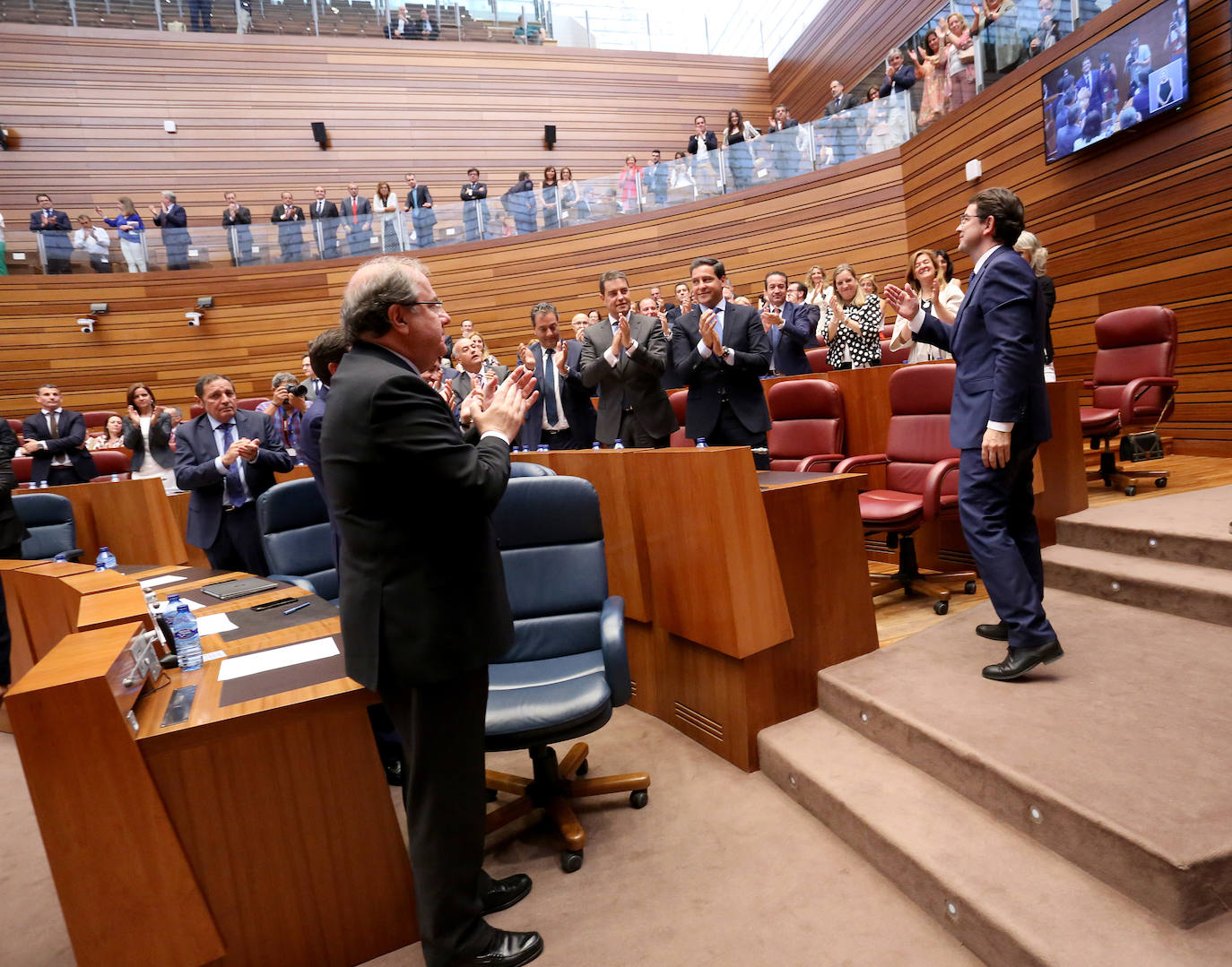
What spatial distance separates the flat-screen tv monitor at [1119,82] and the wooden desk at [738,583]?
3957 mm

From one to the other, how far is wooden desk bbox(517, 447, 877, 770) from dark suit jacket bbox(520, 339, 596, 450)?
65.4 inches

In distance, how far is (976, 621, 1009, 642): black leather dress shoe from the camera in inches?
91.4

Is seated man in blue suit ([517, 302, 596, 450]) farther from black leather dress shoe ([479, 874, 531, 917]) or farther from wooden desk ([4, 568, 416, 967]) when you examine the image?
wooden desk ([4, 568, 416, 967])

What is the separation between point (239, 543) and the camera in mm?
3383

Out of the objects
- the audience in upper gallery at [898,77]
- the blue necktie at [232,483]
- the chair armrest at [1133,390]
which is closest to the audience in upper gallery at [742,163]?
the audience in upper gallery at [898,77]

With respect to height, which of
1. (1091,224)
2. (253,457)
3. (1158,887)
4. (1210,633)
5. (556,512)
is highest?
(1091,224)

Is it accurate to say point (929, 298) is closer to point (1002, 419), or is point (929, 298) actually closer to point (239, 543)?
point (1002, 419)

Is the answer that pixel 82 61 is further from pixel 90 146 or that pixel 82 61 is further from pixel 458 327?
pixel 458 327

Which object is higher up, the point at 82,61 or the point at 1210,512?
the point at 82,61

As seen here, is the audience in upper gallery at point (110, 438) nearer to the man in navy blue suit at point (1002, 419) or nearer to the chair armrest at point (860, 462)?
the chair armrest at point (860, 462)

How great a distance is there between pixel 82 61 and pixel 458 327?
624 centimetres

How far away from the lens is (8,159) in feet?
31.6

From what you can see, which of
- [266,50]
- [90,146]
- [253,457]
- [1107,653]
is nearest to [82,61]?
[90,146]

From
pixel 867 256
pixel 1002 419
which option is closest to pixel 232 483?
pixel 1002 419
